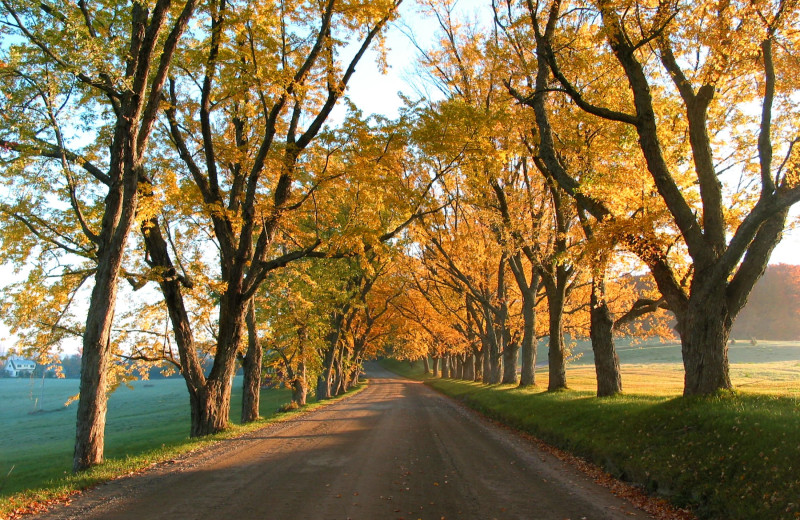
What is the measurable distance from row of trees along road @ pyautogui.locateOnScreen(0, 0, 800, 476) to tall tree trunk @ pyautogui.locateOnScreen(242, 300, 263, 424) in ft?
0.52

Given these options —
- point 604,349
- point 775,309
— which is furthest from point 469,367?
point 775,309

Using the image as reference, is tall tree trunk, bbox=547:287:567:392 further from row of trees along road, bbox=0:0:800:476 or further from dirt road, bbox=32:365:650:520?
dirt road, bbox=32:365:650:520

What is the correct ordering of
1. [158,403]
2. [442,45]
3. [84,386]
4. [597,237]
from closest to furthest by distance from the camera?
[84,386] < [597,237] < [442,45] < [158,403]

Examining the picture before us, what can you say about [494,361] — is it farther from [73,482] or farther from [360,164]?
[73,482]

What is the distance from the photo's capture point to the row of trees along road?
29.6 feet

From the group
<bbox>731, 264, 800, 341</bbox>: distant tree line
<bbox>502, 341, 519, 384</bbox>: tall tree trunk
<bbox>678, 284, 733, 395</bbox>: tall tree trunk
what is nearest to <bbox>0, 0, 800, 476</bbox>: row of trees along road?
<bbox>678, 284, 733, 395</bbox>: tall tree trunk

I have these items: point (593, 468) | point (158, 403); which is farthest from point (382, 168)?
point (158, 403)

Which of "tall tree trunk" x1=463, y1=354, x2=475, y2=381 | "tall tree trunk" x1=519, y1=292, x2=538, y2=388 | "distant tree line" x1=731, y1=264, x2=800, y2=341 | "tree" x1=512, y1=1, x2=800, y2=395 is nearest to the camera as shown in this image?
"tree" x1=512, y1=1, x2=800, y2=395

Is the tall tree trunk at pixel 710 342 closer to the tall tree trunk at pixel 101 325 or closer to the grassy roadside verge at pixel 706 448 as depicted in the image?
the grassy roadside verge at pixel 706 448

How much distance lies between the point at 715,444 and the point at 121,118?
1208cm

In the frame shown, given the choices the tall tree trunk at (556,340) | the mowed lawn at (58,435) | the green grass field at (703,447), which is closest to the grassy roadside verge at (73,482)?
the mowed lawn at (58,435)

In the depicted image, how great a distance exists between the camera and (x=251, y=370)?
1820 centimetres

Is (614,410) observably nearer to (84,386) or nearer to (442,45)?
(84,386)

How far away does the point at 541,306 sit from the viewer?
28312mm
